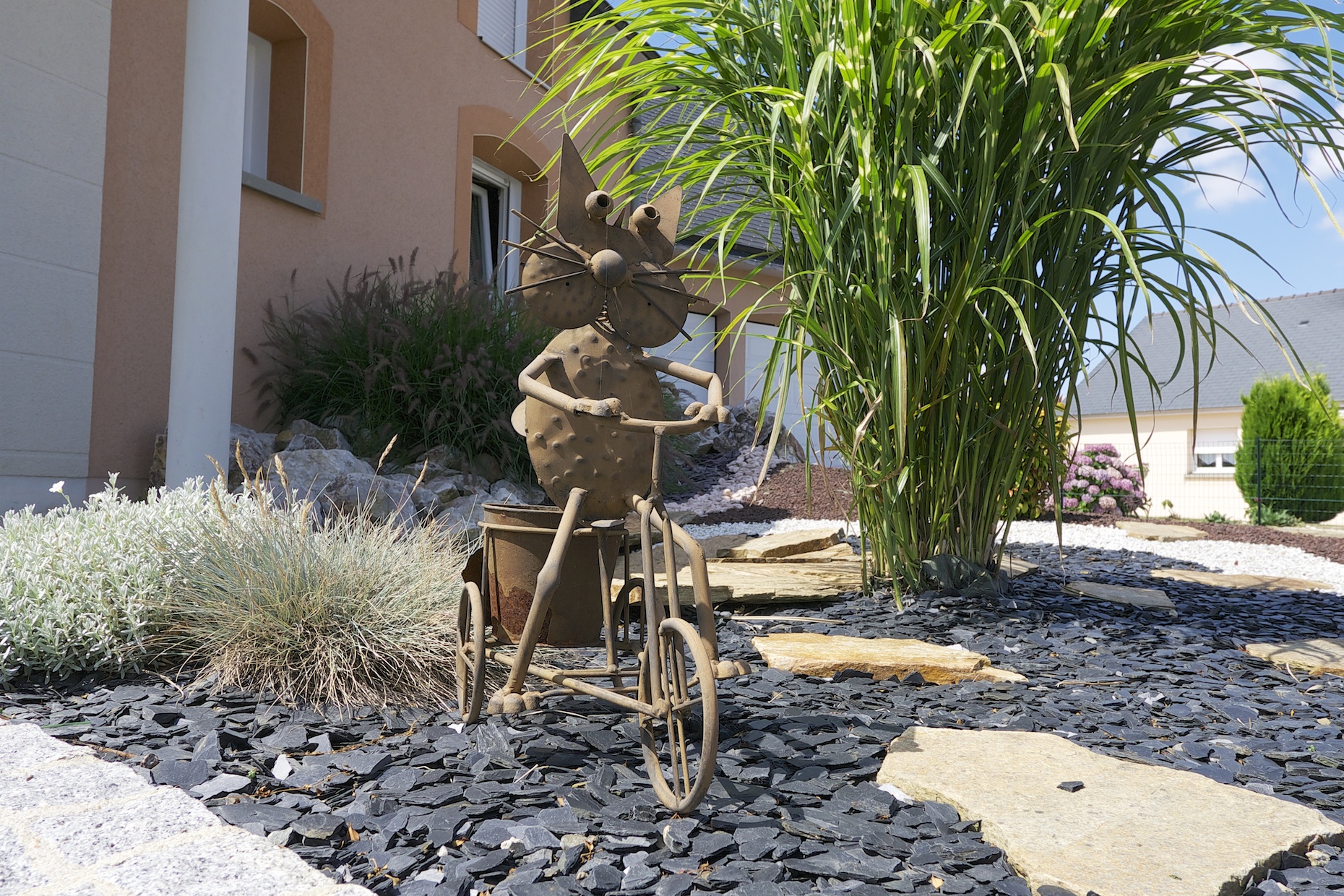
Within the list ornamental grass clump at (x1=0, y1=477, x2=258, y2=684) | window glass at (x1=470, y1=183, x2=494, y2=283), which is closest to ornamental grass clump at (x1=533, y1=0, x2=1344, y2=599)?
ornamental grass clump at (x1=0, y1=477, x2=258, y2=684)

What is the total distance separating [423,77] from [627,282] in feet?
18.4

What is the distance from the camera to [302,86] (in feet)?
18.3

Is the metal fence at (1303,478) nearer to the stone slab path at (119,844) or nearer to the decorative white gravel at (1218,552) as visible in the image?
the decorative white gravel at (1218,552)

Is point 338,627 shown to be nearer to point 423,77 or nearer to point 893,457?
point 893,457

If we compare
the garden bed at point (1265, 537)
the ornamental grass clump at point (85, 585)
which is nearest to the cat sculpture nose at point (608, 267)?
the ornamental grass clump at point (85, 585)

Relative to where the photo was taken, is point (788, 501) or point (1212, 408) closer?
point (788, 501)

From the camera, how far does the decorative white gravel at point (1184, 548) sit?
5.20 metres

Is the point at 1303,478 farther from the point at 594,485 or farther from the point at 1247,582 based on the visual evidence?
the point at 594,485

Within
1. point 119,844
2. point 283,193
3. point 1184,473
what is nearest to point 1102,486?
point 283,193

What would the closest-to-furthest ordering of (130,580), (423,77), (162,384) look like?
(130,580), (162,384), (423,77)

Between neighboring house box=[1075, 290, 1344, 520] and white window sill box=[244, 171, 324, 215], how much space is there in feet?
45.5

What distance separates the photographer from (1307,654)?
2.61 meters

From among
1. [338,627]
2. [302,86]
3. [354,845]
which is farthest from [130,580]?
[302,86]

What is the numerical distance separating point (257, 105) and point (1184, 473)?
708 inches
